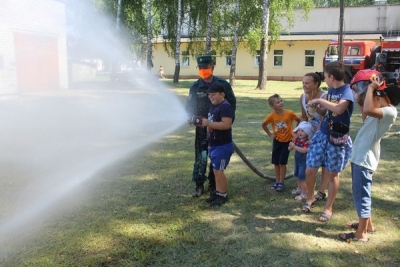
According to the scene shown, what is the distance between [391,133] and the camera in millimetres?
7984

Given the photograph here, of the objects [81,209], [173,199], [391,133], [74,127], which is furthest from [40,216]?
[391,133]

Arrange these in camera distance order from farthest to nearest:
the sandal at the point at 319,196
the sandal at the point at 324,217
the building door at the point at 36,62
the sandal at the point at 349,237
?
the building door at the point at 36,62 → the sandal at the point at 319,196 → the sandal at the point at 324,217 → the sandal at the point at 349,237

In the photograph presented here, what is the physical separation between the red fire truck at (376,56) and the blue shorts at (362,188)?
1573 cm

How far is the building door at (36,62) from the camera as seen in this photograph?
16.9 m

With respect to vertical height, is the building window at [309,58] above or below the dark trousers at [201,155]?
above

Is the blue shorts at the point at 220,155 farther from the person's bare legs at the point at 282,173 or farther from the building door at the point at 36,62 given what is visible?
the building door at the point at 36,62

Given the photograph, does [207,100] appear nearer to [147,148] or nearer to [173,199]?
[173,199]

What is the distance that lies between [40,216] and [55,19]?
15926mm

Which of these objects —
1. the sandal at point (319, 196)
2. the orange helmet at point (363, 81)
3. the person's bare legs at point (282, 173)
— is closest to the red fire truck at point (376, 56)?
the person's bare legs at point (282, 173)

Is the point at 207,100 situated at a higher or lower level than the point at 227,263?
higher

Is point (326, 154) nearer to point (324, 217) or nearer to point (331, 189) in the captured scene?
point (331, 189)

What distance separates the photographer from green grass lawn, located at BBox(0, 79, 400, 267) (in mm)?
3195

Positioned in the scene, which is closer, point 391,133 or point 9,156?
point 9,156

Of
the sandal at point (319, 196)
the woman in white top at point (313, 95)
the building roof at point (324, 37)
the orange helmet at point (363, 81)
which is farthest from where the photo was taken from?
the building roof at point (324, 37)
